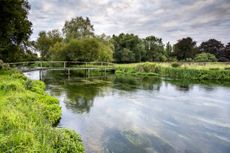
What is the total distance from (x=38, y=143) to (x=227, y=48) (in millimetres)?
62157

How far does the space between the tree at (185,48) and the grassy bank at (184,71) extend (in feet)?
73.8

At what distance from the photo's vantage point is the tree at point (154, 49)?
191 ft

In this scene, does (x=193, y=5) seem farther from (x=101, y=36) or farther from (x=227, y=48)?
(x=227, y=48)

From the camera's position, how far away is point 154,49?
58.9 meters

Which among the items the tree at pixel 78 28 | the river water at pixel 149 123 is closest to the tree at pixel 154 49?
the tree at pixel 78 28

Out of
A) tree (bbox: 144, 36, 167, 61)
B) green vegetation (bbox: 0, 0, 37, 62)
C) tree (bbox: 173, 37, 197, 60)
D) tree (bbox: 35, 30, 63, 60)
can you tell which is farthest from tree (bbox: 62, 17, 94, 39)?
tree (bbox: 173, 37, 197, 60)

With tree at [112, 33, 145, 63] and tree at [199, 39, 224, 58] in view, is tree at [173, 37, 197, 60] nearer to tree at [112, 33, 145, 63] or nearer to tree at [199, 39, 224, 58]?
tree at [199, 39, 224, 58]

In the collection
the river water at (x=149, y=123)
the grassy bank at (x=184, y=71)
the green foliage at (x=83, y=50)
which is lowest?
the river water at (x=149, y=123)

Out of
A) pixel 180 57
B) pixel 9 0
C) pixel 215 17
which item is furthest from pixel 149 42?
pixel 9 0

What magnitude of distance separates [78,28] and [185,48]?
1095 inches

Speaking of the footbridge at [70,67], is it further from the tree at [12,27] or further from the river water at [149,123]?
the river water at [149,123]

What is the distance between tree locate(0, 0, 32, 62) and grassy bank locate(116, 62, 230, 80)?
1908cm

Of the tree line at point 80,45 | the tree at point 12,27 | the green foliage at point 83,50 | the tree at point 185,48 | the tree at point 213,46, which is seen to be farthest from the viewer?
the tree at point 213,46

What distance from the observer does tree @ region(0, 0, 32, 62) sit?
Result: 16.3 meters
